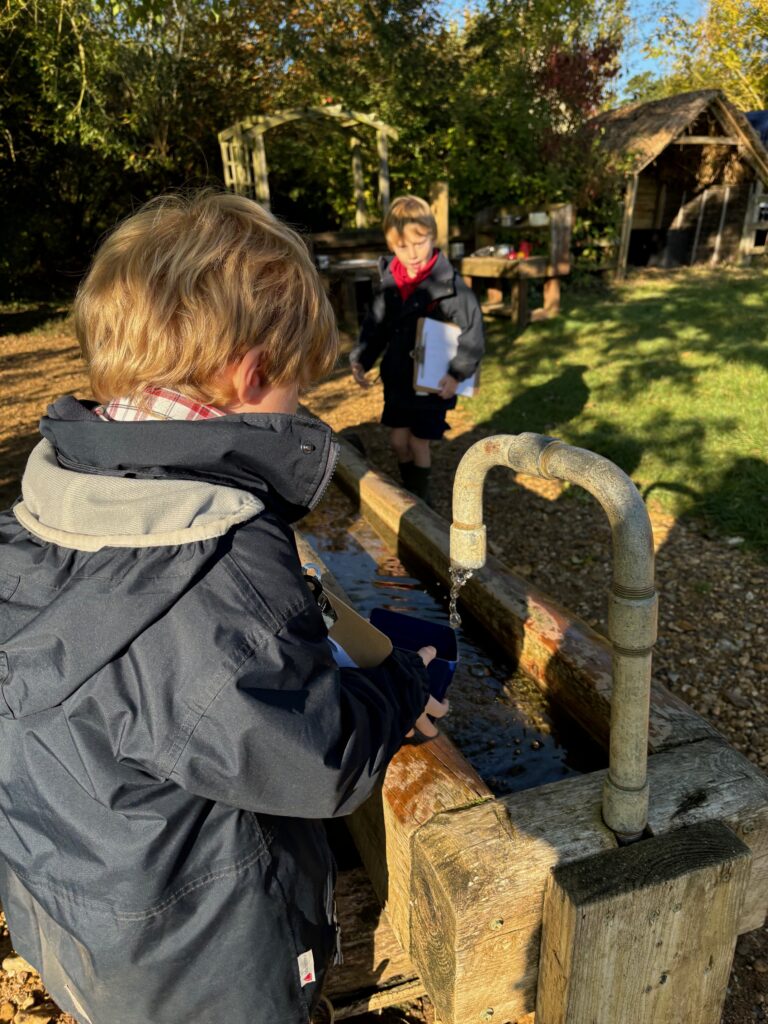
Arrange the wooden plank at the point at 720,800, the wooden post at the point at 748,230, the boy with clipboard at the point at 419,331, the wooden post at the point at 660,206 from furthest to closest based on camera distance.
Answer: the wooden post at the point at 660,206 < the wooden post at the point at 748,230 < the boy with clipboard at the point at 419,331 < the wooden plank at the point at 720,800

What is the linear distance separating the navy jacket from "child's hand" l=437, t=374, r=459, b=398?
0.04m

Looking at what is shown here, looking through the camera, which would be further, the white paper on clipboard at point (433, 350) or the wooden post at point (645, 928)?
the white paper on clipboard at point (433, 350)

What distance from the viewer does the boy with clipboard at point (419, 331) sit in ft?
13.5

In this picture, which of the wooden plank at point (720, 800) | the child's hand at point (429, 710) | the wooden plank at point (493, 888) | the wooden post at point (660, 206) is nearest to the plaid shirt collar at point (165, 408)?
the child's hand at point (429, 710)

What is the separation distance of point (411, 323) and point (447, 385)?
478 millimetres

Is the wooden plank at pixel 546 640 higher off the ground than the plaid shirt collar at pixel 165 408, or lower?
lower

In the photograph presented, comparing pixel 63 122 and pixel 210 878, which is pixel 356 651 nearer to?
pixel 210 878

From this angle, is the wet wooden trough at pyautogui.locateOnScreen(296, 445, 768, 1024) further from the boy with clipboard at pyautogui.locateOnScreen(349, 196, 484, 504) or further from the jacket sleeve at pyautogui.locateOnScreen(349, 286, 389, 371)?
the jacket sleeve at pyautogui.locateOnScreen(349, 286, 389, 371)

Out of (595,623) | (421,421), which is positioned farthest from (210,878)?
(421,421)

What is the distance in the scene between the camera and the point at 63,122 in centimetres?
1134

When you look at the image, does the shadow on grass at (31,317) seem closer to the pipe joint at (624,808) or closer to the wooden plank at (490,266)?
the wooden plank at (490,266)

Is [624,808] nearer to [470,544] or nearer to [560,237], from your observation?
[470,544]

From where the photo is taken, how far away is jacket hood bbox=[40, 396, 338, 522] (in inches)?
42.6

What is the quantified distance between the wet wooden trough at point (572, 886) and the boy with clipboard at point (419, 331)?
9.07ft
